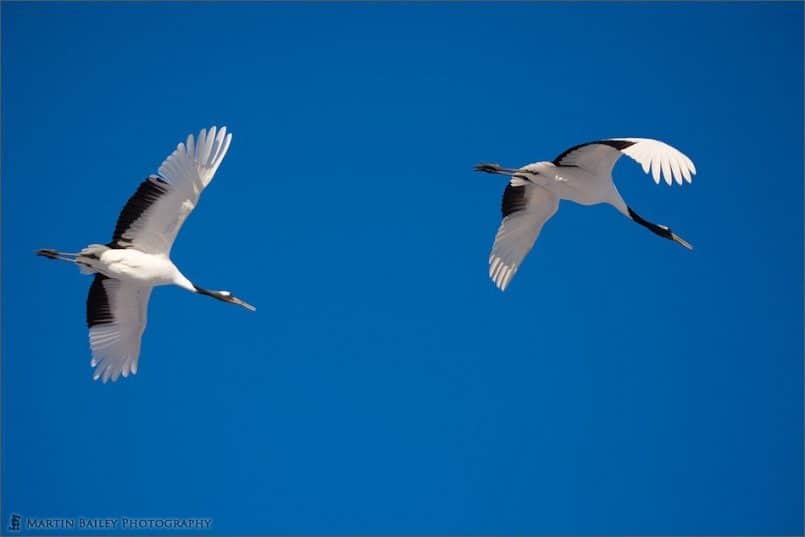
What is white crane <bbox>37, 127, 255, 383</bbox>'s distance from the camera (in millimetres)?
20281

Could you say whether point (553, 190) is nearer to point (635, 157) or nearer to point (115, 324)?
point (635, 157)

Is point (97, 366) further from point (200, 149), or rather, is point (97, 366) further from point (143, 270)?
point (200, 149)

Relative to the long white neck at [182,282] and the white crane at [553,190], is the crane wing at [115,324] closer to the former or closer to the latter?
the long white neck at [182,282]

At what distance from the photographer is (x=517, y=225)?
23344 mm

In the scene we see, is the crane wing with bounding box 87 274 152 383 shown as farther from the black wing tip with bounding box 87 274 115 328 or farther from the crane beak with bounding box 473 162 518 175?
the crane beak with bounding box 473 162 518 175

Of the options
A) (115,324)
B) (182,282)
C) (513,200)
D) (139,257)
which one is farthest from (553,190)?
(115,324)

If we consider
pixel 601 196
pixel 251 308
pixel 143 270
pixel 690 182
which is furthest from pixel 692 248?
pixel 143 270

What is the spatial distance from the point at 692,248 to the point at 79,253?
30.2ft

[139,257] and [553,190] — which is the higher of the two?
[553,190]

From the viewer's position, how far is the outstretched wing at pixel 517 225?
2297 centimetres

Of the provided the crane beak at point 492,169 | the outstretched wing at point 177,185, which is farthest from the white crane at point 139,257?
the crane beak at point 492,169

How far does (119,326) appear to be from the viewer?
21766 mm

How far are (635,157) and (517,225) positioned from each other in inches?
162

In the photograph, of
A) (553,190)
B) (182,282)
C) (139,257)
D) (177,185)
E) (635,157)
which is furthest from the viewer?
(553,190)
